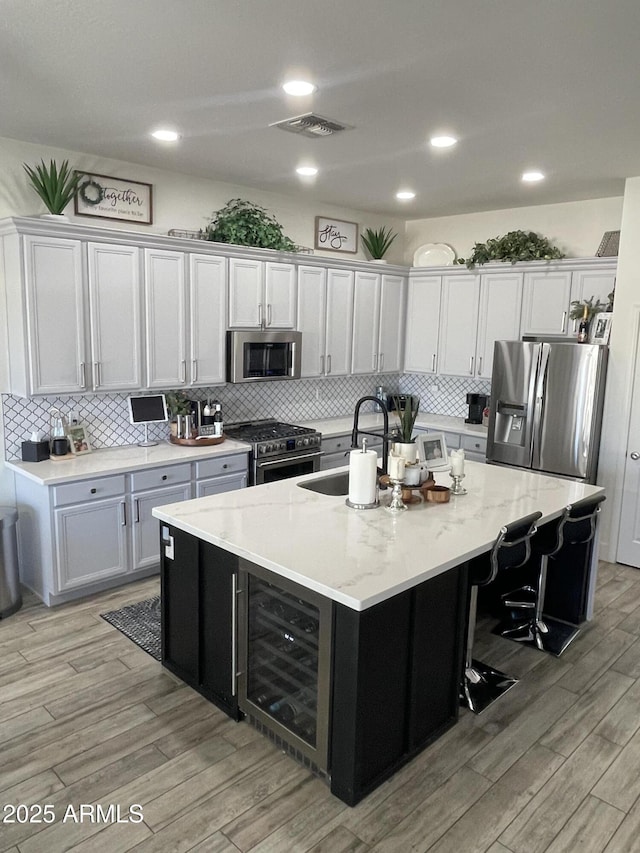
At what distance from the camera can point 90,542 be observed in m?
3.99

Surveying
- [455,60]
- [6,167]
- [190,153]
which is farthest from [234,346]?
[455,60]

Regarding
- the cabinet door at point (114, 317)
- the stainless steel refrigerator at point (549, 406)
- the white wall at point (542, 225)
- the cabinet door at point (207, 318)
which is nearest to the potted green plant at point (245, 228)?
the cabinet door at point (207, 318)

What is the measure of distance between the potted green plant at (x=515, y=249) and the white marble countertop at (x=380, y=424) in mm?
1479

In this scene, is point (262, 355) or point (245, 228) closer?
point (245, 228)

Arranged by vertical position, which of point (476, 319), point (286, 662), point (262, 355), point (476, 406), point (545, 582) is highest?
point (476, 319)

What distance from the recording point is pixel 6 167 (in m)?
3.90

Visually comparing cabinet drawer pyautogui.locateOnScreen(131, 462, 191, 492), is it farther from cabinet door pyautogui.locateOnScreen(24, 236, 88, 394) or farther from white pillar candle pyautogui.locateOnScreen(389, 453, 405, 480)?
white pillar candle pyautogui.locateOnScreen(389, 453, 405, 480)

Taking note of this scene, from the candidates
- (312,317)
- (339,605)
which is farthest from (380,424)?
(339,605)

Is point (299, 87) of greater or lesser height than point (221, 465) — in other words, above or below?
above

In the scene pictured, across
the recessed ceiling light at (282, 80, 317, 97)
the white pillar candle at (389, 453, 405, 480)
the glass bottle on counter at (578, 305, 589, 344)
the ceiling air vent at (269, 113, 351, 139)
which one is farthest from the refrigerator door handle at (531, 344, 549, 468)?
the recessed ceiling light at (282, 80, 317, 97)

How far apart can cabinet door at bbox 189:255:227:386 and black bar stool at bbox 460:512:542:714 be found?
2664 millimetres

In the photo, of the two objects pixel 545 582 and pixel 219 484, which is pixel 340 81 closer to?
pixel 219 484

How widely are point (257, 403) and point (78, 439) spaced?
5.55 ft

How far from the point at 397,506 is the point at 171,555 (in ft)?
3.74
